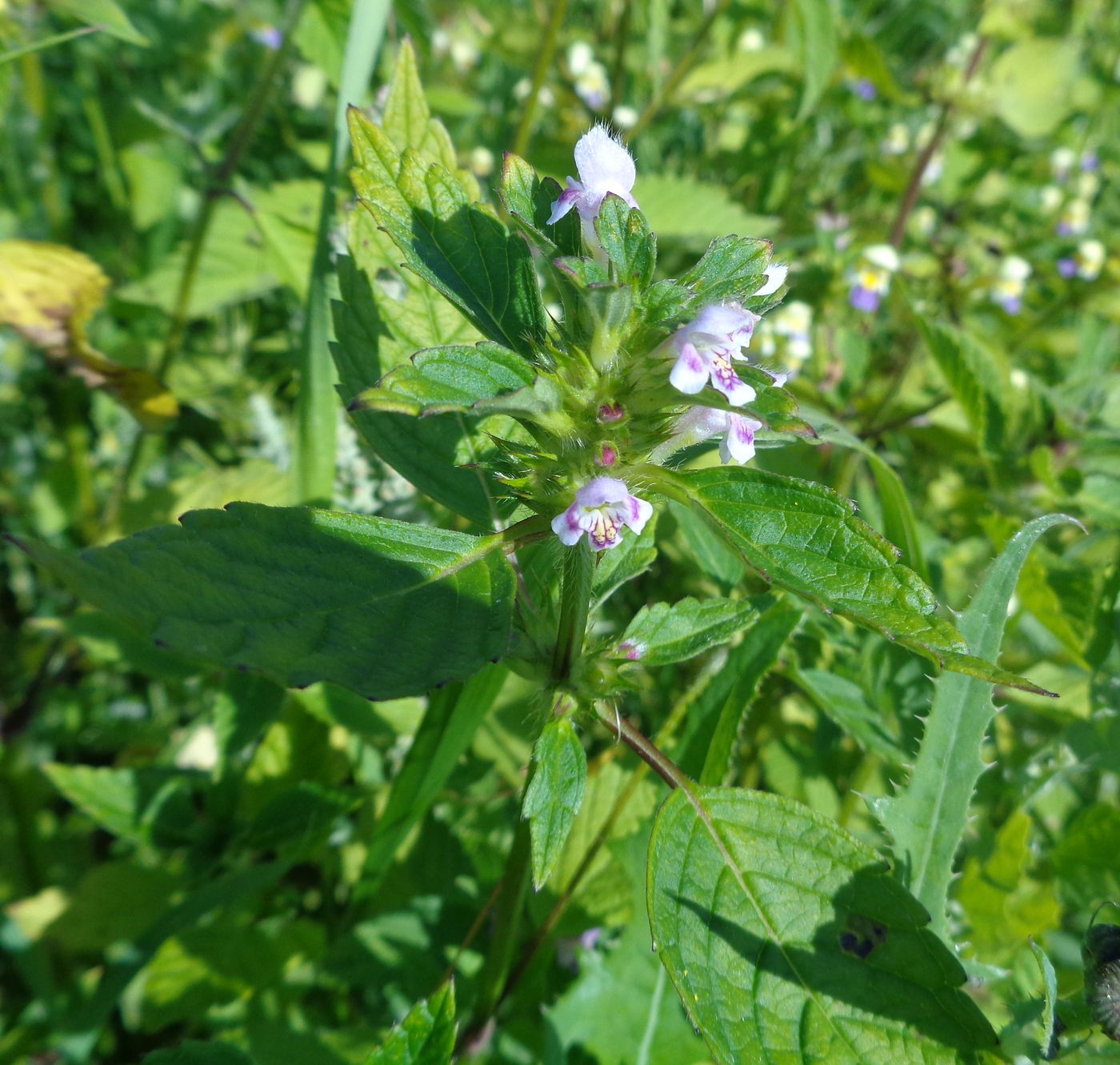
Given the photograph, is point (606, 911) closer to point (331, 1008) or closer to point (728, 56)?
point (331, 1008)

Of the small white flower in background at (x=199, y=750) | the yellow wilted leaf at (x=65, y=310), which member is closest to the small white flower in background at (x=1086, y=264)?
the yellow wilted leaf at (x=65, y=310)

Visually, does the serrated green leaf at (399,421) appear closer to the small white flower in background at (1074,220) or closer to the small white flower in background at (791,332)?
the small white flower in background at (791,332)

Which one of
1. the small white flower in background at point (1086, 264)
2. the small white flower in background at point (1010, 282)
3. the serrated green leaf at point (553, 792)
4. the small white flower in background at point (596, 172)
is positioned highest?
the small white flower in background at point (1086, 264)

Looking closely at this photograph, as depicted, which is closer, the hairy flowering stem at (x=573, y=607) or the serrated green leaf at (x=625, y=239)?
the serrated green leaf at (x=625, y=239)

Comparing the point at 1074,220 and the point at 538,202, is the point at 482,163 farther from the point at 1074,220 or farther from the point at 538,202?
the point at 1074,220

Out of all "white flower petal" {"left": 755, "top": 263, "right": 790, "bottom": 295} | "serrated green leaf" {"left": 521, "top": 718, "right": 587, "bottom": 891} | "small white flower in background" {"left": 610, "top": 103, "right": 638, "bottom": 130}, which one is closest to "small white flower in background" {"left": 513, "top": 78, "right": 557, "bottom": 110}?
"small white flower in background" {"left": 610, "top": 103, "right": 638, "bottom": 130}

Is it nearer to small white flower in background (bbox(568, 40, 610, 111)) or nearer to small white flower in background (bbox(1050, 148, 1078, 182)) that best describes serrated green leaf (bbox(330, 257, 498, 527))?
small white flower in background (bbox(568, 40, 610, 111))
